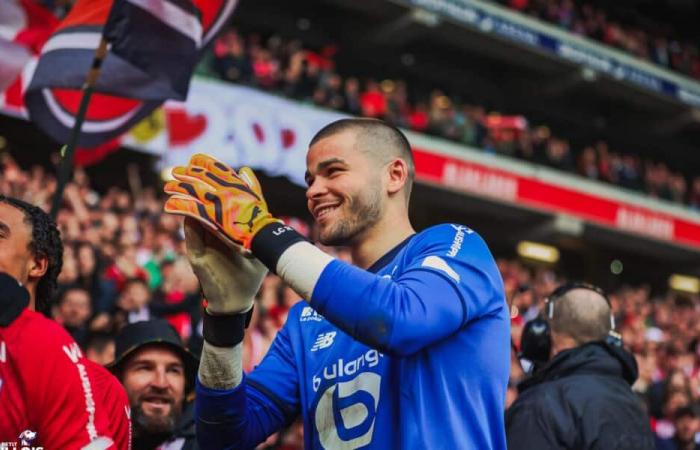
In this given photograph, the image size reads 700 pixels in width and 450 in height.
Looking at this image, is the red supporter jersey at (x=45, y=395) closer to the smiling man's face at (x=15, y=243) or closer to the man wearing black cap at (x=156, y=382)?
the smiling man's face at (x=15, y=243)

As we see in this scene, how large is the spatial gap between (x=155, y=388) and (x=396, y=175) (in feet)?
5.70

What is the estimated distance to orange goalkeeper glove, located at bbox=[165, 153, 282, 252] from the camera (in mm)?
2158

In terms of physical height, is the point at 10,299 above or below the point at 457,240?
below

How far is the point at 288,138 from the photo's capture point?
52.0ft

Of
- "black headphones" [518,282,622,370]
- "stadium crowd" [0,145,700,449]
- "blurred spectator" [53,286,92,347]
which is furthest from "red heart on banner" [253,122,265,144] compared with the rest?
"black headphones" [518,282,622,370]

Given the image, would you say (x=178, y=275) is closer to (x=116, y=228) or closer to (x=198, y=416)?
(x=116, y=228)

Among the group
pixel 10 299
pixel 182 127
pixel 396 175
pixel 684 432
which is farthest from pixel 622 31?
pixel 10 299

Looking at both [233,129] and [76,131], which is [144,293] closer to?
[76,131]

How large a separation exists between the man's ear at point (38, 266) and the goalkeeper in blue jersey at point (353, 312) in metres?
0.57

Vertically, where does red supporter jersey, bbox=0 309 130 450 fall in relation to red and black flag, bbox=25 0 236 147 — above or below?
below

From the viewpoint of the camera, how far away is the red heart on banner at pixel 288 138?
1578 centimetres

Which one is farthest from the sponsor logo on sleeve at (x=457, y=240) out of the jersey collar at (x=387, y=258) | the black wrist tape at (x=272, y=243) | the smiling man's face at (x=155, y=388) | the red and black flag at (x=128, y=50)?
the red and black flag at (x=128, y=50)

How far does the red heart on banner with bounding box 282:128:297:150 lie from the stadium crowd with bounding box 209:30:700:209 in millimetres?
1049

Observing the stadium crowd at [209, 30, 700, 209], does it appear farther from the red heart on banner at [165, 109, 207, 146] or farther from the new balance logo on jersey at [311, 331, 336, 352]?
the new balance logo on jersey at [311, 331, 336, 352]
